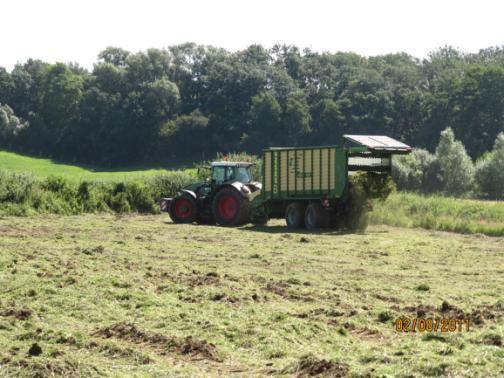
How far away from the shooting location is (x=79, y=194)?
34.2 meters

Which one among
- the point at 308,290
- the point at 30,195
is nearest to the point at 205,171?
the point at 30,195

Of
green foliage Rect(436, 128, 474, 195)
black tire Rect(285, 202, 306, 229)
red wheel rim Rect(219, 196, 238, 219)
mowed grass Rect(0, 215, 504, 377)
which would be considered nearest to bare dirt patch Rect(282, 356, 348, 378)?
mowed grass Rect(0, 215, 504, 377)

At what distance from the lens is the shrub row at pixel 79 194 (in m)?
32.0

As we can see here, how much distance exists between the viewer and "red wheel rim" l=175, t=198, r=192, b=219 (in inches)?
1176

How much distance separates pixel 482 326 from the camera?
10898 mm

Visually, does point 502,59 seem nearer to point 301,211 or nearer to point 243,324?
point 301,211

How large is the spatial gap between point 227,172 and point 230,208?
1.25 metres

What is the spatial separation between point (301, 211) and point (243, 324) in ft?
55.0

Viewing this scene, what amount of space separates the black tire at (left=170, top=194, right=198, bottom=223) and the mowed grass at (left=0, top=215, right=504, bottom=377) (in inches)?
299

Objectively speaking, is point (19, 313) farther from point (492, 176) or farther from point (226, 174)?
point (492, 176)

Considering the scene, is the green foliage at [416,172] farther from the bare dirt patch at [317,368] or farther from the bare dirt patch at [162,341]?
the bare dirt patch at [317,368]

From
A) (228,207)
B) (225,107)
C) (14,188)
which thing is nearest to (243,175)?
(228,207)

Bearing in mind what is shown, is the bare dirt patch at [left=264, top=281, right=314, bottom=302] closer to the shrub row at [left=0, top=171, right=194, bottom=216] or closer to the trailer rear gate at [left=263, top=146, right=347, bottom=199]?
the trailer rear gate at [left=263, top=146, right=347, bottom=199]
